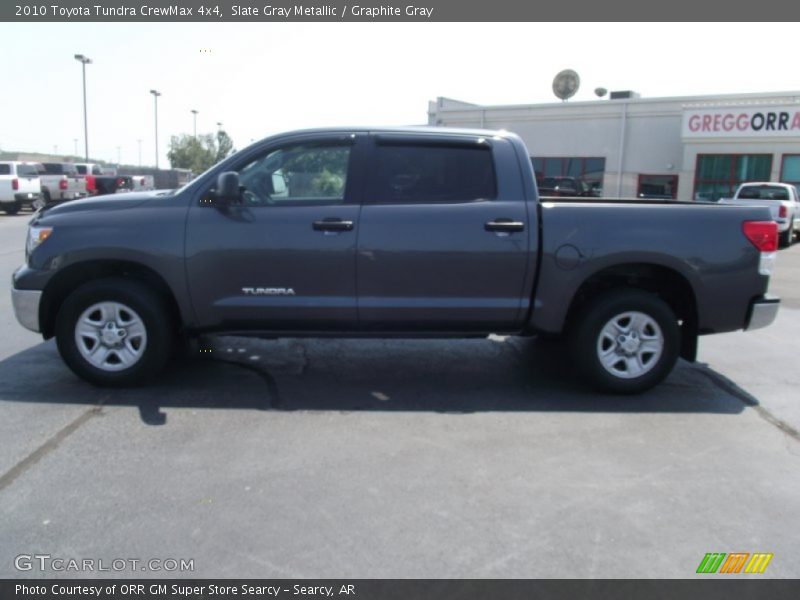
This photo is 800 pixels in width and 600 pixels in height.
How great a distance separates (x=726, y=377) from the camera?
605 centimetres

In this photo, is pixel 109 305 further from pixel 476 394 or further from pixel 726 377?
pixel 726 377

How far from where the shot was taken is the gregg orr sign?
23.2 metres

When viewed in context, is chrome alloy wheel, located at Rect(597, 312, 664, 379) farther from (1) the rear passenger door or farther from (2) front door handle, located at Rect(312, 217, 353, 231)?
(2) front door handle, located at Rect(312, 217, 353, 231)

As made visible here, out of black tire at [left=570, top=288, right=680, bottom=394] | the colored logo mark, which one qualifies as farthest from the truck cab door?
the colored logo mark

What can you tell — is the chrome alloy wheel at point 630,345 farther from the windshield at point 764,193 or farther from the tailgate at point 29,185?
the tailgate at point 29,185

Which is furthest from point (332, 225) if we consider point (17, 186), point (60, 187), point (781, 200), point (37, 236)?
point (60, 187)

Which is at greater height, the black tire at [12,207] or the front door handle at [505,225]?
the front door handle at [505,225]

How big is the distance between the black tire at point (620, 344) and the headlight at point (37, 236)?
4.09 meters

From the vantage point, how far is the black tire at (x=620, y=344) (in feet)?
17.4

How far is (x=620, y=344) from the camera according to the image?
537 centimetres

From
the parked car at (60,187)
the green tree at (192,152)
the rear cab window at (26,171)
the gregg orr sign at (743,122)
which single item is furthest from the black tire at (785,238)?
the green tree at (192,152)

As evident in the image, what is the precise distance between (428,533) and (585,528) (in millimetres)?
786

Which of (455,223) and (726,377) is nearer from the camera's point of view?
(455,223)
